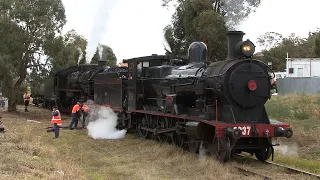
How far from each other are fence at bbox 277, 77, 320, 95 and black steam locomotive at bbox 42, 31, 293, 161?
14914 mm

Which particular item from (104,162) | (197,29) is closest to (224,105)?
(104,162)

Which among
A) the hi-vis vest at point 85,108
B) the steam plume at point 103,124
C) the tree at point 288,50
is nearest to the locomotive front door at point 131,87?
the steam plume at point 103,124

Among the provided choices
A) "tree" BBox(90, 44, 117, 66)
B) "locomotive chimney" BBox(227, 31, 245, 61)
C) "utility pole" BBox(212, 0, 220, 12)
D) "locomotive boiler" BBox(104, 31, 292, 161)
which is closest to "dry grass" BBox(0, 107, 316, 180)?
"locomotive boiler" BBox(104, 31, 292, 161)

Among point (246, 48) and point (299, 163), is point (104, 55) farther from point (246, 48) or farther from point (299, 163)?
point (299, 163)

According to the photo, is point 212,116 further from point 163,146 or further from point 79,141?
point 79,141

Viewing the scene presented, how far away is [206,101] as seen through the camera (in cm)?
1049

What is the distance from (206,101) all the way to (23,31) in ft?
55.4

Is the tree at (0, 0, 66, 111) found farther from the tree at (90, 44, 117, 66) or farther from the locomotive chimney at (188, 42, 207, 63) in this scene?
the locomotive chimney at (188, 42, 207, 63)

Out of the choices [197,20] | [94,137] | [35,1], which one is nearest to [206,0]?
[197,20]

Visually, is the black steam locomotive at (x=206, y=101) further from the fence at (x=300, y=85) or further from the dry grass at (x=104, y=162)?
the fence at (x=300, y=85)

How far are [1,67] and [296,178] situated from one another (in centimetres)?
1866

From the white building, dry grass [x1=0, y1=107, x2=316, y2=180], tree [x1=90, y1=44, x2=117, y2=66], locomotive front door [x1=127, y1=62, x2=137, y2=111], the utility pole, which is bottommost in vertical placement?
dry grass [x1=0, y1=107, x2=316, y2=180]

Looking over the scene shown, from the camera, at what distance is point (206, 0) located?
2769 cm

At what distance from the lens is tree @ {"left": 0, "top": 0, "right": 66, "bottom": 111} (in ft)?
75.5
